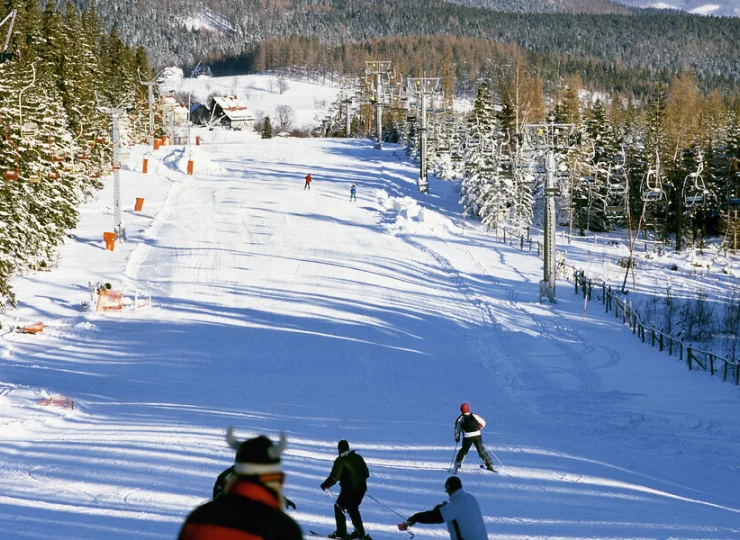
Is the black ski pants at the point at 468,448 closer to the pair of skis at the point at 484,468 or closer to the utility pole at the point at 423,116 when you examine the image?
the pair of skis at the point at 484,468

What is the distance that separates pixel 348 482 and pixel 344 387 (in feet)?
35.3

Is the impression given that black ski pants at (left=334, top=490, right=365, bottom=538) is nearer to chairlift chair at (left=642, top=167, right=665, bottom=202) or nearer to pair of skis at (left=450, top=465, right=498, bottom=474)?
pair of skis at (left=450, top=465, right=498, bottom=474)

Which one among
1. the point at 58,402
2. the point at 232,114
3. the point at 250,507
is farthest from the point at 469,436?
the point at 232,114

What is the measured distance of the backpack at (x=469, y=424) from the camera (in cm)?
1191

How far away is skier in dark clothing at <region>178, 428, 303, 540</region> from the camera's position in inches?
94.7

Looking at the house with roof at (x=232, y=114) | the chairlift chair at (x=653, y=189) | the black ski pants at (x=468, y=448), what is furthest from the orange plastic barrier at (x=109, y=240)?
the house with roof at (x=232, y=114)

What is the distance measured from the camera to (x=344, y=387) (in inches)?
740

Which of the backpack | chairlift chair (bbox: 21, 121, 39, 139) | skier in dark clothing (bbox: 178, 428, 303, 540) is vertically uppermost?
chairlift chair (bbox: 21, 121, 39, 139)

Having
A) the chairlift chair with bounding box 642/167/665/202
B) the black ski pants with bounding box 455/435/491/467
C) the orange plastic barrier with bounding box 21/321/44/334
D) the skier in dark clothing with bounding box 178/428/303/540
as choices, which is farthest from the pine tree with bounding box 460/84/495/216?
the skier in dark clothing with bounding box 178/428/303/540

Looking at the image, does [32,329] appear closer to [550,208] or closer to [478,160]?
[550,208]

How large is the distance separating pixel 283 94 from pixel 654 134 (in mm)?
155322

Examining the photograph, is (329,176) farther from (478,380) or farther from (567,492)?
(567,492)

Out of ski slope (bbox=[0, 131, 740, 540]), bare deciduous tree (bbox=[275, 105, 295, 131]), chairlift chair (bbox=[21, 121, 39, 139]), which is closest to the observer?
ski slope (bbox=[0, 131, 740, 540])

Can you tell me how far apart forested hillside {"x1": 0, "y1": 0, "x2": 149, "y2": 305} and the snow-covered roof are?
88.9 m
